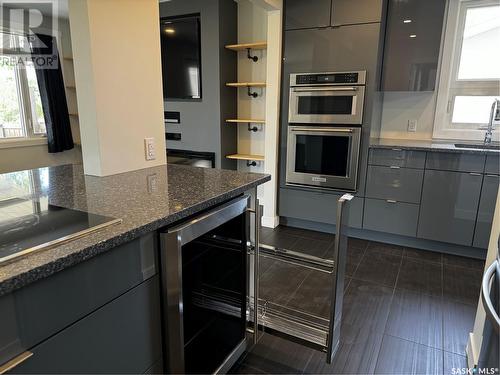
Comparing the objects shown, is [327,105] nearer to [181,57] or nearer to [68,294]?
[181,57]

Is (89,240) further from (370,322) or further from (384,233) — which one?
(384,233)

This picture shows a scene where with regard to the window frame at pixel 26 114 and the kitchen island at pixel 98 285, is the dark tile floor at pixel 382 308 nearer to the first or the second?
the kitchen island at pixel 98 285

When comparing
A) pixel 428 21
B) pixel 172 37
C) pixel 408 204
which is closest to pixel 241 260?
pixel 408 204

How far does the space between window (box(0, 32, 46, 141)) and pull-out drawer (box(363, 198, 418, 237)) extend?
4255 millimetres

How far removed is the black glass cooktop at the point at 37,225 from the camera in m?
0.77

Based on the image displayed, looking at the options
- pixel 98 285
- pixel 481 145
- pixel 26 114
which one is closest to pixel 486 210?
pixel 481 145

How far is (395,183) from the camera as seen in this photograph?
2961mm

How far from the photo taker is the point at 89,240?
2.67 ft

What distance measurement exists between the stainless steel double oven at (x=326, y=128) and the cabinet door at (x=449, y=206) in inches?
25.2

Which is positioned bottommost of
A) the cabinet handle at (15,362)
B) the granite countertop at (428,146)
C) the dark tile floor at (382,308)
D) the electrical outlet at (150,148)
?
the dark tile floor at (382,308)

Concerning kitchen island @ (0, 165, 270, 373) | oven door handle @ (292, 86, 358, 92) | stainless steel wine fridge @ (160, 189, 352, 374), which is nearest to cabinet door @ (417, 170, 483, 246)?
oven door handle @ (292, 86, 358, 92)

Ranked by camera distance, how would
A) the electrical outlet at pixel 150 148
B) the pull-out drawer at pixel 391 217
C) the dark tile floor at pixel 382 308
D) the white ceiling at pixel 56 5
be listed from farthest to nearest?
1. the white ceiling at pixel 56 5
2. the pull-out drawer at pixel 391 217
3. the electrical outlet at pixel 150 148
4. the dark tile floor at pixel 382 308

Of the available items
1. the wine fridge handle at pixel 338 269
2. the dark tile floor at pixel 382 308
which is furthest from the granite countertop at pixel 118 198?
the dark tile floor at pixel 382 308

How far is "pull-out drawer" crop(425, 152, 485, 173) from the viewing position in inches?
104
